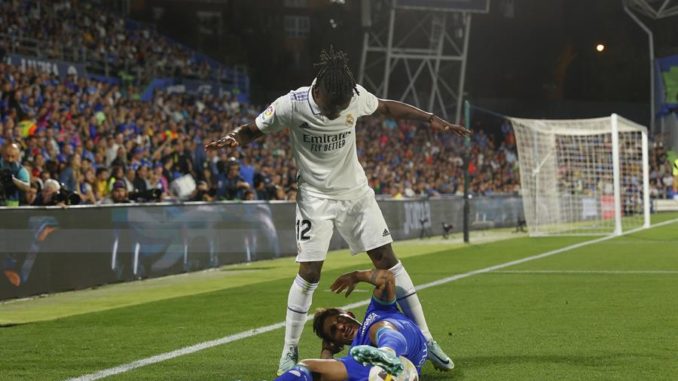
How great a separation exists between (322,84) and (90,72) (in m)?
25.9

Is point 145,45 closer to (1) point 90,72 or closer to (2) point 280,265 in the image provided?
(1) point 90,72

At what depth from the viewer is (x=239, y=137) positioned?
7484 mm

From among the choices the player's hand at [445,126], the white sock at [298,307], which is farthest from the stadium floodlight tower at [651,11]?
the white sock at [298,307]

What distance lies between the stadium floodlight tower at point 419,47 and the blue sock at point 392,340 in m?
38.1

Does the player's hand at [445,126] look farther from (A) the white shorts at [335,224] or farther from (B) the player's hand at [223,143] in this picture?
(B) the player's hand at [223,143]

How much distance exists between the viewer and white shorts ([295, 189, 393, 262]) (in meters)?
7.43

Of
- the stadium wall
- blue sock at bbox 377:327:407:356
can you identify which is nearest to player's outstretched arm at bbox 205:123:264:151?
blue sock at bbox 377:327:407:356

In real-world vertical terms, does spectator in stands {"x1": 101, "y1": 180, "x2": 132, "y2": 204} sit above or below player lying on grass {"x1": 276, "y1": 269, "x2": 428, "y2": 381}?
above

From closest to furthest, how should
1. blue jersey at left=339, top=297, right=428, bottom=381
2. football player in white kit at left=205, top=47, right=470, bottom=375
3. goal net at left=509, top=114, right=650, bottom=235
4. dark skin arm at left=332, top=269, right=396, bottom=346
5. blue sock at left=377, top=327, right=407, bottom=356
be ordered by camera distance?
1. blue sock at left=377, top=327, right=407, bottom=356
2. blue jersey at left=339, top=297, right=428, bottom=381
3. dark skin arm at left=332, top=269, right=396, bottom=346
4. football player in white kit at left=205, top=47, right=470, bottom=375
5. goal net at left=509, top=114, right=650, bottom=235

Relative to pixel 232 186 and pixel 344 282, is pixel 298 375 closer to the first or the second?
pixel 344 282

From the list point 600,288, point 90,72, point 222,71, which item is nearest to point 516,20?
point 222,71

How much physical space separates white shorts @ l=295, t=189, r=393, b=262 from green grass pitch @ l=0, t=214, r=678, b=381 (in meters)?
0.97

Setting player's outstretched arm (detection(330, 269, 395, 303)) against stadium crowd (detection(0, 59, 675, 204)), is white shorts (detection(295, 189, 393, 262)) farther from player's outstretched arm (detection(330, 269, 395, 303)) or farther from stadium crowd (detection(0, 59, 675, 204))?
stadium crowd (detection(0, 59, 675, 204))

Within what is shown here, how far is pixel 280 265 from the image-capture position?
63.0 feet
